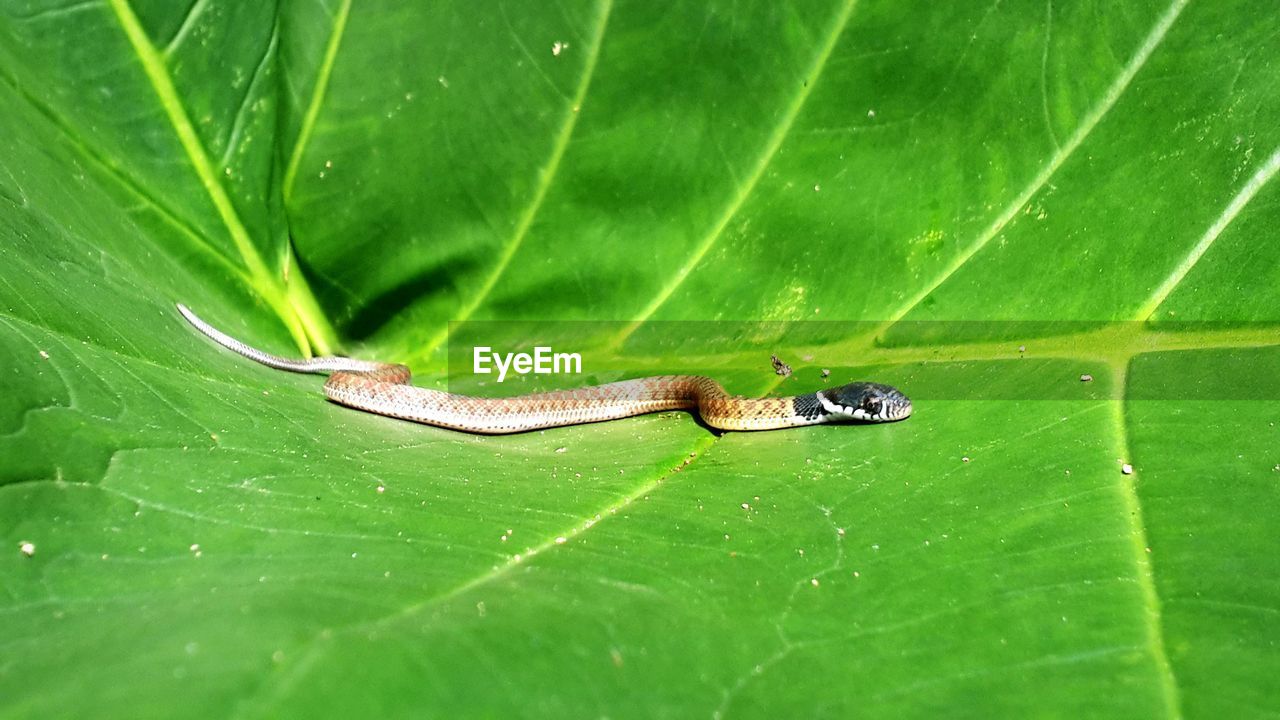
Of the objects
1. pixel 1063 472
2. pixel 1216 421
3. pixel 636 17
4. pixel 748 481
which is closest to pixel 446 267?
pixel 636 17

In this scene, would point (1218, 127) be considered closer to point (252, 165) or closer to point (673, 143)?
point (673, 143)

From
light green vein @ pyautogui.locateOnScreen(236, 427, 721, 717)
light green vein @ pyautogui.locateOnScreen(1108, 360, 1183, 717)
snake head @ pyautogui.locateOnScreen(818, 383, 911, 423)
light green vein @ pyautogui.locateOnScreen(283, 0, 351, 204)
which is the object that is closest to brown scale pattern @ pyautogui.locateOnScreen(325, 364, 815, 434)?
snake head @ pyautogui.locateOnScreen(818, 383, 911, 423)

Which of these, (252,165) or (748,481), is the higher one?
(252,165)

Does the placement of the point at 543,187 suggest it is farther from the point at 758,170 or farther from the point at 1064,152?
the point at 1064,152

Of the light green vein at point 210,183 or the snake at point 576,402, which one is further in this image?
the snake at point 576,402

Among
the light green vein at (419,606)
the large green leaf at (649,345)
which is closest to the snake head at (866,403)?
the large green leaf at (649,345)

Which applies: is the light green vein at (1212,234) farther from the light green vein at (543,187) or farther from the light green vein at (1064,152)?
the light green vein at (543,187)
